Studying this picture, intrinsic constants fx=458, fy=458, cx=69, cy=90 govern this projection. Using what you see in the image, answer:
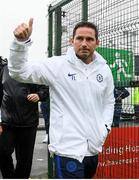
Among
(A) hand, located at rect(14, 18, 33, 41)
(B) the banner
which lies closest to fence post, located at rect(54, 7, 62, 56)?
(B) the banner

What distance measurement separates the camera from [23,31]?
3.30m

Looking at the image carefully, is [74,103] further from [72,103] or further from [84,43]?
[84,43]

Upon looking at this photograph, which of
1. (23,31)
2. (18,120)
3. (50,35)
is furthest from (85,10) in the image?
(23,31)

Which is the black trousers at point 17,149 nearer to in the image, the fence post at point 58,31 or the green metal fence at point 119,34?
the green metal fence at point 119,34

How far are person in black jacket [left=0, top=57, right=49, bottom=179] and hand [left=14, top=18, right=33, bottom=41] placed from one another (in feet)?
7.35

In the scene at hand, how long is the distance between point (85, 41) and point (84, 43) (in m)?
0.03

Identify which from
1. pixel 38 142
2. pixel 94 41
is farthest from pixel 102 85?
pixel 38 142

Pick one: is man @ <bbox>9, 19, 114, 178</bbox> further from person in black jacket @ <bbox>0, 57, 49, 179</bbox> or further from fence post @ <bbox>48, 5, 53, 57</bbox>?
fence post @ <bbox>48, 5, 53, 57</bbox>

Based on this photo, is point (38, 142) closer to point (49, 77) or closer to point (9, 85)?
point (9, 85)

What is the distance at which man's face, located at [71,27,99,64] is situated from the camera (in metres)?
3.83

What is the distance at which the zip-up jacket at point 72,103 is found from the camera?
3.70m

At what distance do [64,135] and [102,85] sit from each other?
56 cm

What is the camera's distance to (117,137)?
5.88 metres

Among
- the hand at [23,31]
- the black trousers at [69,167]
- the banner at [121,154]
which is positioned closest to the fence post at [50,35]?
the banner at [121,154]
